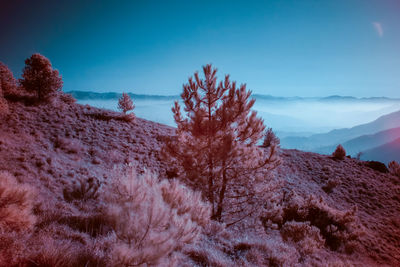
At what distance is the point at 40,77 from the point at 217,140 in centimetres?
1746

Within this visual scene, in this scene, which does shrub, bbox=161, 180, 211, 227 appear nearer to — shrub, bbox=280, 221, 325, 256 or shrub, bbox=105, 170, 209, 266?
shrub, bbox=105, 170, 209, 266

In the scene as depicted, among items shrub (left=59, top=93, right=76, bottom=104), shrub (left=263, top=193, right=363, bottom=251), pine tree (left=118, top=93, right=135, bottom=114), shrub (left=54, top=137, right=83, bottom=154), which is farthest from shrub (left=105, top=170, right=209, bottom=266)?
pine tree (left=118, top=93, right=135, bottom=114)

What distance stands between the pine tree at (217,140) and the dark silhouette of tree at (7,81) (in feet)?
56.5

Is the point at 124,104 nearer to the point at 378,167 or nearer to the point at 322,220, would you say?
the point at 322,220

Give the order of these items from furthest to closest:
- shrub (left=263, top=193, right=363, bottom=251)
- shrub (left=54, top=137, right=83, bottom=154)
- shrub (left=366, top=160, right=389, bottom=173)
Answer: shrub (left=366, top=160, right=389, bottom=173) → shrub (left=54, top=137, right=83, bottom=154) → shrub (left=263, top=193, right=363, bottom=251)

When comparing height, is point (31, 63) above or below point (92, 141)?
above

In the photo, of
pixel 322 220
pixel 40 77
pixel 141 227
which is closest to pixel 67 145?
pixel 40 77

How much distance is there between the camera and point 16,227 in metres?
2.54

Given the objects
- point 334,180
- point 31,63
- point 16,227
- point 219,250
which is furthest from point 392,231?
point 31,63

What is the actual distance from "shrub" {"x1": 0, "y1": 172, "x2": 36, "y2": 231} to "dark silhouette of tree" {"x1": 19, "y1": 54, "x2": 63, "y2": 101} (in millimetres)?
16738

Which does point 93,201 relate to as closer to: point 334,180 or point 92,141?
point 92,141

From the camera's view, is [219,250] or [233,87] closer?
[219,250]

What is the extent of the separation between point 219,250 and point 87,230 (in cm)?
293

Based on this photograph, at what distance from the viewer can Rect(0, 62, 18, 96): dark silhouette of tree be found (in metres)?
13.8
